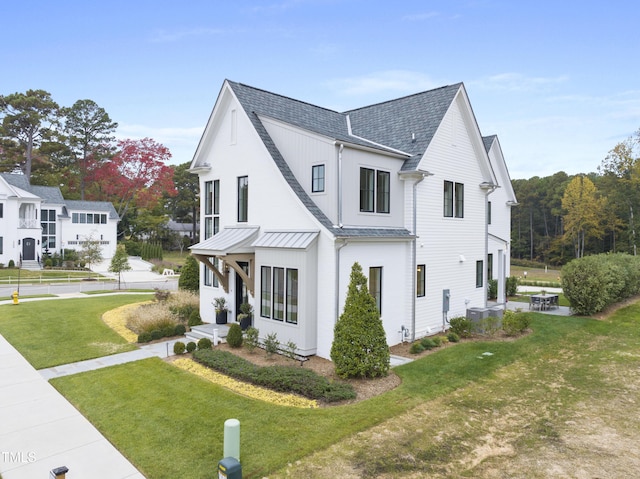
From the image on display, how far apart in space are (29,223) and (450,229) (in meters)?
47.4

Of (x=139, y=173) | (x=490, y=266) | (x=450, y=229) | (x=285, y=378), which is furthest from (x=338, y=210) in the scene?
(x=139, y=173)

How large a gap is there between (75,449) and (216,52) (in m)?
19.0

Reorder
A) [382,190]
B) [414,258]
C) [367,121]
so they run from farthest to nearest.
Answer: [367,121], [414,258], [382,190]

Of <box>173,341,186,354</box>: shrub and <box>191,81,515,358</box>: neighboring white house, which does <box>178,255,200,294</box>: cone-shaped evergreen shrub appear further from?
<box>173,341,186,354</box>: shrub

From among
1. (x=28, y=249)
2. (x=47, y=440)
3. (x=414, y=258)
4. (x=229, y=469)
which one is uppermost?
(x=414, y=258)

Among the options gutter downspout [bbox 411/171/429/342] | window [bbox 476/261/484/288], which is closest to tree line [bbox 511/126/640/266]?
window [bbox 476/261/484/288]

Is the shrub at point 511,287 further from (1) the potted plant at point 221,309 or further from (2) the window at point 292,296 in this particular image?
(1) the potted plant at point 221,309

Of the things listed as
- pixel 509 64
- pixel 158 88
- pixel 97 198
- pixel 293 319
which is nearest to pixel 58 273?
pixel 158 88

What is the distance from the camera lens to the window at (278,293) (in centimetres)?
1266

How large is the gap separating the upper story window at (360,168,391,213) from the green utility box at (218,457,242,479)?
8.89m

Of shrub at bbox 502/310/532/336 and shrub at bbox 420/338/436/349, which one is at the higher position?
shrub at bbox 502/310/532/336

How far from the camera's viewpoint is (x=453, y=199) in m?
16.5

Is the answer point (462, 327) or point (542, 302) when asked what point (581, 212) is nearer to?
point (542, 302)

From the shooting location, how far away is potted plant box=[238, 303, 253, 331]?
14.5 m
